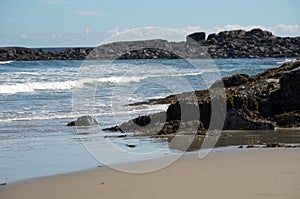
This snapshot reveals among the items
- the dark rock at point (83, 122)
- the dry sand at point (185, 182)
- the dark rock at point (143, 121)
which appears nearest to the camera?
the dry sand at point (185, 182)

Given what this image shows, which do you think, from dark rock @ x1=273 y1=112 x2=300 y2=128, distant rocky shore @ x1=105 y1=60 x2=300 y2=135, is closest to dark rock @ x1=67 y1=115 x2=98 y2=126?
distant rocky shore @ x1=105 y1=60 x2=300 y2=135

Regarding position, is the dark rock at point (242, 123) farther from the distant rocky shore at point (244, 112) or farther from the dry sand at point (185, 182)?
the dry sand at point (185, 182)

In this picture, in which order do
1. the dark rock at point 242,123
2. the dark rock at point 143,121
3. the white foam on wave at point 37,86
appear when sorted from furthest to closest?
the white foam on wave at point 37,86 < the dark rock at point 143,121 < the dark rock at point 242,123

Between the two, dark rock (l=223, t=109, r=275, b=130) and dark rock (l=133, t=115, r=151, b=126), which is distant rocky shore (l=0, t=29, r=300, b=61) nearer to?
dark rock (l=133, t=115, r=151, b=126)

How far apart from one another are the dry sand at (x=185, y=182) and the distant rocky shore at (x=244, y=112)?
3.47 metres

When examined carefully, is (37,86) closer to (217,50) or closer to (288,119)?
(288,119)

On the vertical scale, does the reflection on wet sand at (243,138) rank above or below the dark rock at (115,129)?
above

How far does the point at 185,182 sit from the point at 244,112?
18.1 ft

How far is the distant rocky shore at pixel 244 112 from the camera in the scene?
11774 millimetres

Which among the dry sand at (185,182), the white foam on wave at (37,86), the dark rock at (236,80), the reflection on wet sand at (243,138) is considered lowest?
the white foam on wave at (37,86)

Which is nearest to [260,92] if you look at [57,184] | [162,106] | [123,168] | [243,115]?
[243,115]

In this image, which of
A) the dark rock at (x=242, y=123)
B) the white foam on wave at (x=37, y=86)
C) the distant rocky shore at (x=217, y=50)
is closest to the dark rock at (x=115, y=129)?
the dark rock at (x=242, y=123)

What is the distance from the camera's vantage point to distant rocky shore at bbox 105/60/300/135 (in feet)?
38.6

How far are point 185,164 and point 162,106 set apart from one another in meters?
9.36
